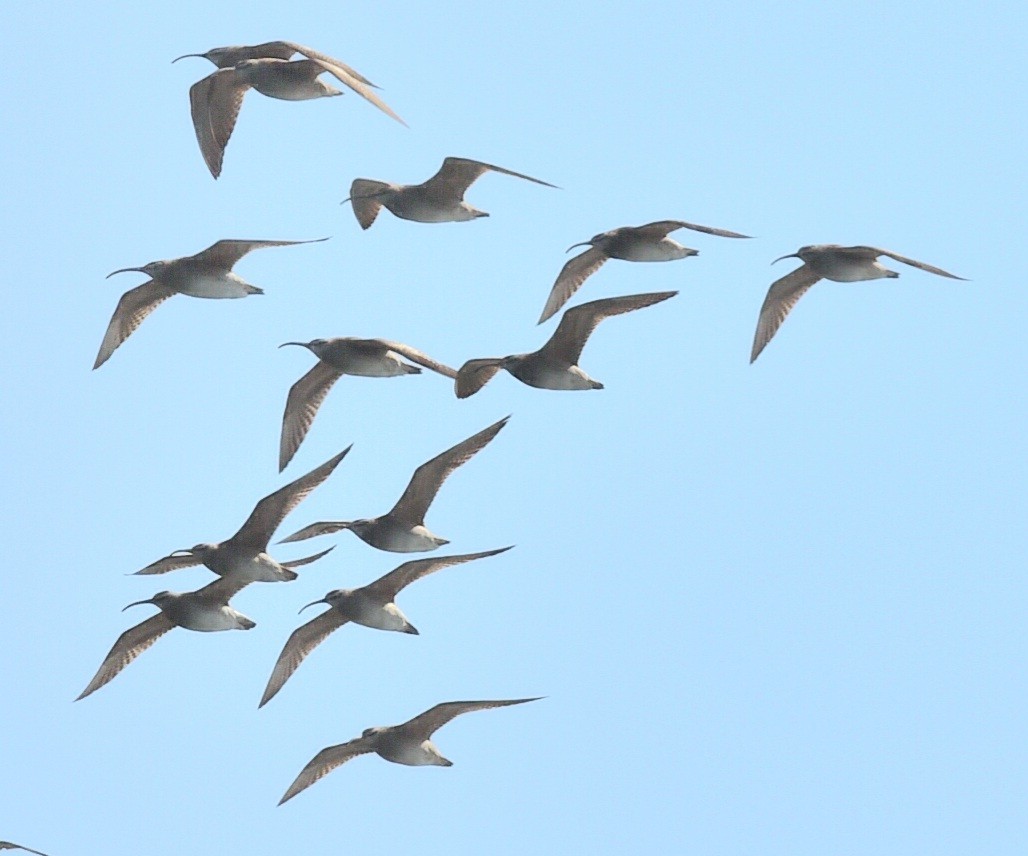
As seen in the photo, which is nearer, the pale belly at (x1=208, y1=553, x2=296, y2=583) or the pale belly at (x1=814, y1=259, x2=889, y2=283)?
the pale belly at (x1=208, y1=553, x2=296, y2=583)

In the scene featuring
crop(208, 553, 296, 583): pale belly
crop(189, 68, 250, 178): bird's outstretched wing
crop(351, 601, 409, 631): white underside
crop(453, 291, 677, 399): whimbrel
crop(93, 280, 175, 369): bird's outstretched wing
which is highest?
crop(189, 68, 250, 178): bird's outstretched wing

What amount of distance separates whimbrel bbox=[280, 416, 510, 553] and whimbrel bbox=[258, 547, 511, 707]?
15.9 inches

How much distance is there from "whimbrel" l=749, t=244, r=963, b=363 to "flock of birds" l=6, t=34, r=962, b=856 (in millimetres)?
28

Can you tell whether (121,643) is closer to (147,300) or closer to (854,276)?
(147,300)

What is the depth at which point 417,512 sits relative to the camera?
2512 centimetres

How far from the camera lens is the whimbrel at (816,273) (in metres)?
25.8

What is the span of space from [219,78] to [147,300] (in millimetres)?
3289

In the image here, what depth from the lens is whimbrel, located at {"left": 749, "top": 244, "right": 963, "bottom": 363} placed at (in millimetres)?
25781

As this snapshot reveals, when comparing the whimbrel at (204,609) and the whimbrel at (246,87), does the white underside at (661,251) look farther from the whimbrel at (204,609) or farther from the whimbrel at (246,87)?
the whimbrel at (204,609)

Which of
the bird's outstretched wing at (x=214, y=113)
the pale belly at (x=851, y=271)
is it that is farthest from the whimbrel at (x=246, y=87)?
the pale belly at (x=851, y=271)

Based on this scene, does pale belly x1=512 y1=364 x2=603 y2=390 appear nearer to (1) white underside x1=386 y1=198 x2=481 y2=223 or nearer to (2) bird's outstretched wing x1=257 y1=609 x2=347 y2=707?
(1) white underside x1=386 y1=198 x2=481 y2=223

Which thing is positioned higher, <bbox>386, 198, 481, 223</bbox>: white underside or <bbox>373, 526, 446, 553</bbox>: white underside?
<bbox>386, 198, 481, 223</bbox>: white underside

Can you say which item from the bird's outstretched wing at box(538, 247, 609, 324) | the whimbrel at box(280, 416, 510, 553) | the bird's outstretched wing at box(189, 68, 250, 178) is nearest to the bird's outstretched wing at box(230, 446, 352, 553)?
the whimbrel at box(280, 416, 510, 553)

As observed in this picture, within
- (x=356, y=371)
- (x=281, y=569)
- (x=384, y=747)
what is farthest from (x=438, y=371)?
(x=384, y=747)
